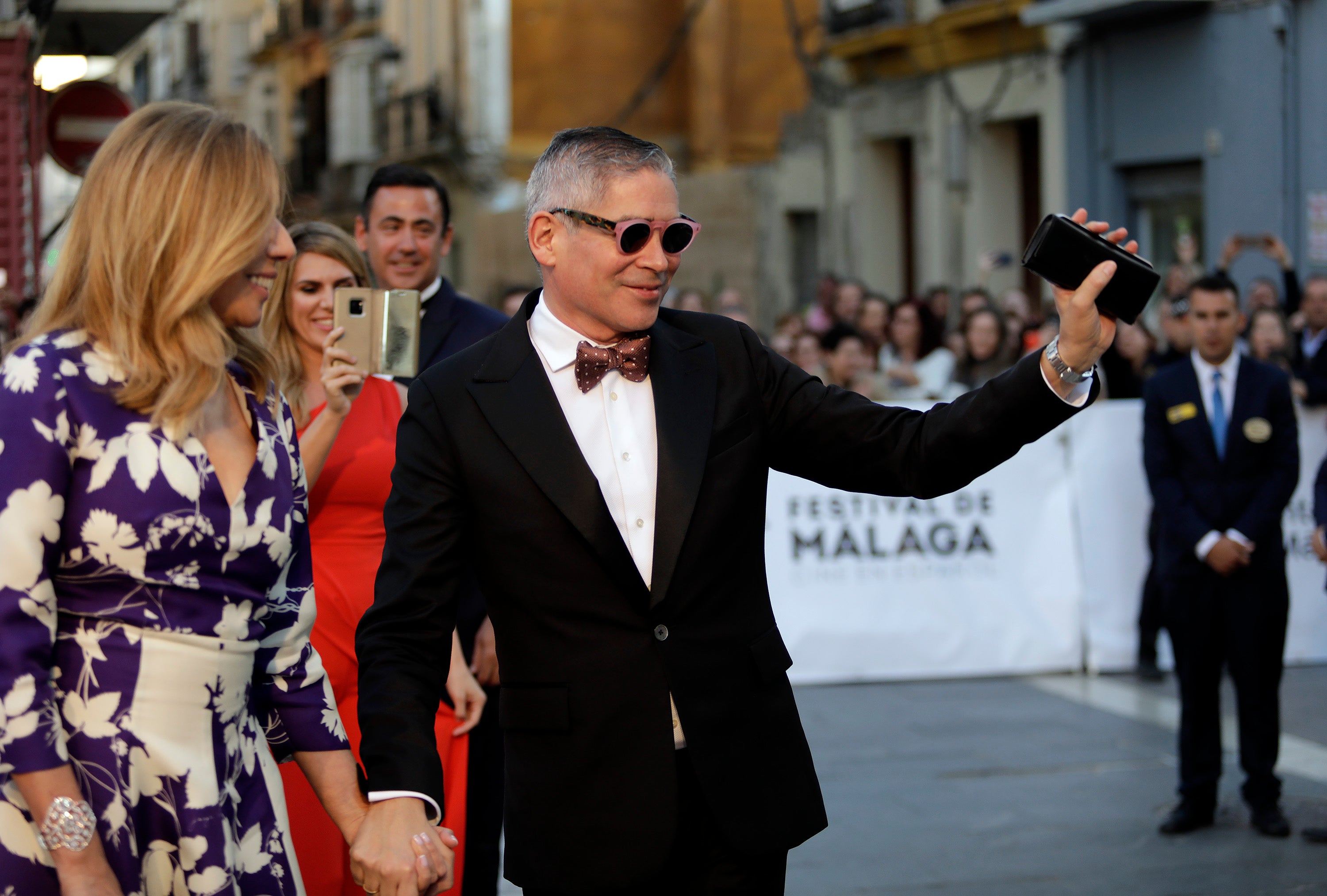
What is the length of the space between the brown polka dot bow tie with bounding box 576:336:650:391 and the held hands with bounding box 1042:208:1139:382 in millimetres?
754

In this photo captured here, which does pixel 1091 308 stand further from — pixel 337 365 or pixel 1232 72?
pixel 1232 72

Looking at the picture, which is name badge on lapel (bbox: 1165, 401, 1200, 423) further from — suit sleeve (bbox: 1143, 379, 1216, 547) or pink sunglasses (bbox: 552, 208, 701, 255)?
pink sunglasses (bbox: 552, 208, 701, 255)

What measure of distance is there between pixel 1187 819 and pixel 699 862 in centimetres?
387

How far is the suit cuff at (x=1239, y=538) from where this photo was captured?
6531 mm

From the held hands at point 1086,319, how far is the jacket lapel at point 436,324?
2560 millimetres

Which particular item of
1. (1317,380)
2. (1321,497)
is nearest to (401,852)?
(1321,497)

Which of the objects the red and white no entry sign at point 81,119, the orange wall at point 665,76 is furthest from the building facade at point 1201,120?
the orange wall at point 665,76

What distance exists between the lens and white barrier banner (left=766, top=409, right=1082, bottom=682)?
9.30 m

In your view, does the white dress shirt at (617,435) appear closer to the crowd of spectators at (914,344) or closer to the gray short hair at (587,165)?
the gray short hair at (587,165)

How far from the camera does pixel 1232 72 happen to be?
619 inches

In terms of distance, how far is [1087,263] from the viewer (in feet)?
9.12

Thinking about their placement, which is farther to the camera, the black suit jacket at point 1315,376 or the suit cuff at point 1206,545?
the black suit jacket at point 1315,376

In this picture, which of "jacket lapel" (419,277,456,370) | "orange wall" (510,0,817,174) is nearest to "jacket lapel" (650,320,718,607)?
"jacket lapel" (419,277,456,370)

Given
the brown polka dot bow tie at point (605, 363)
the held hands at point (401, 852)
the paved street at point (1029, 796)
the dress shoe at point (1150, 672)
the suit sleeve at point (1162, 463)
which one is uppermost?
the brown polka dot bow tie at point (605, 363)
